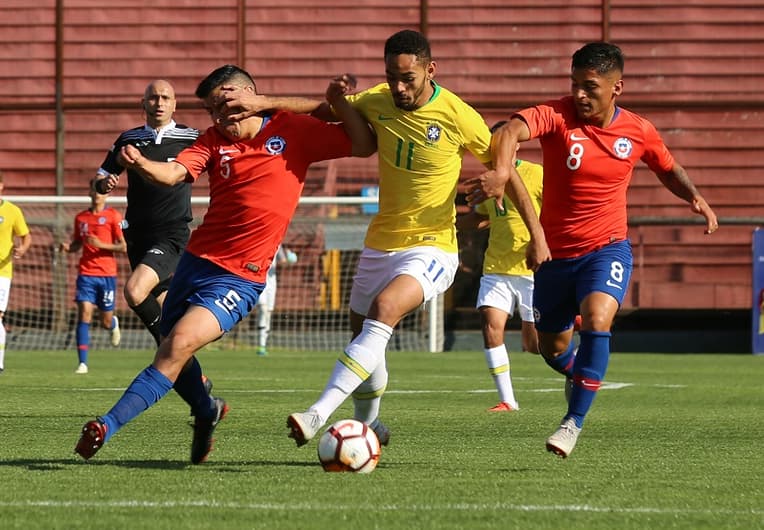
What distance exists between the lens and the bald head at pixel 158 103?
969 cm

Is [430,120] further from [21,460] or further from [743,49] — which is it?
[743,49]

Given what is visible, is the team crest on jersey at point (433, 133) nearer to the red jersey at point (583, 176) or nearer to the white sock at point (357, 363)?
the red jersey at point (583, 176)

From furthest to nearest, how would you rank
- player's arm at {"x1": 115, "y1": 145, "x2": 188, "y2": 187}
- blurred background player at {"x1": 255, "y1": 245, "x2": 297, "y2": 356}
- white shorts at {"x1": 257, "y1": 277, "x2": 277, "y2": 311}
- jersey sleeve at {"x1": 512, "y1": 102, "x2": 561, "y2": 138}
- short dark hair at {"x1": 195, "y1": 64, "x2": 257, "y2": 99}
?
white shorts at {"x1": 257, "y1": 277, "x2": 277, "y2": 311}
blurred background player at {"x1": 255, "y1": 245, "x2": 297, "y2": 356}
jersey sleeve at {"x1": 512, "y1": 102, "x2": 561, "y2": 138}
short dark hair at {"x1": 195, "y1": 64, "x2": 257, "y2": 99}
player's arm at {"x1": 115, "y1": 145, "x2": 188, "y2": 187}

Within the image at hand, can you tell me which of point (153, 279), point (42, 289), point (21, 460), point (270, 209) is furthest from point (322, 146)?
point (42, 289)

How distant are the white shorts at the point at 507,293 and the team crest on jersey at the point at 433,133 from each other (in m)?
4.23

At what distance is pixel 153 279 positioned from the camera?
9.59 m

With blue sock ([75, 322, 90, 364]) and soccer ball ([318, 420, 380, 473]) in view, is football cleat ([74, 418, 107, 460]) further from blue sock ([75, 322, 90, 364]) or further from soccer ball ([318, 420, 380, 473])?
blue sock ([75, 322, 90, 364])

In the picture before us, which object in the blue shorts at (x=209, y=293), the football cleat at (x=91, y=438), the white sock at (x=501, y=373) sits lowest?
the white sock at (x=501, y=373)

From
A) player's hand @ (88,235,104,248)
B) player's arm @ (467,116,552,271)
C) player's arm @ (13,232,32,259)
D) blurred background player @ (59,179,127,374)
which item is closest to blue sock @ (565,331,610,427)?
player's arm @ (467,116,552,271)

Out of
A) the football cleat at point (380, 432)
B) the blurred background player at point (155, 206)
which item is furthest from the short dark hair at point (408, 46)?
the blurred background player at point (155, 206)

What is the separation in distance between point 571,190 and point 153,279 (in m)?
3.60

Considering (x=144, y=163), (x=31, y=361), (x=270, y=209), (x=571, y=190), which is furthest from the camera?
(x=31, y=361)

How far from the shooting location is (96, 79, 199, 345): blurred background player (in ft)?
31.8

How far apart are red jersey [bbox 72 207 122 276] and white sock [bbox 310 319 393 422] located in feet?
31.9
